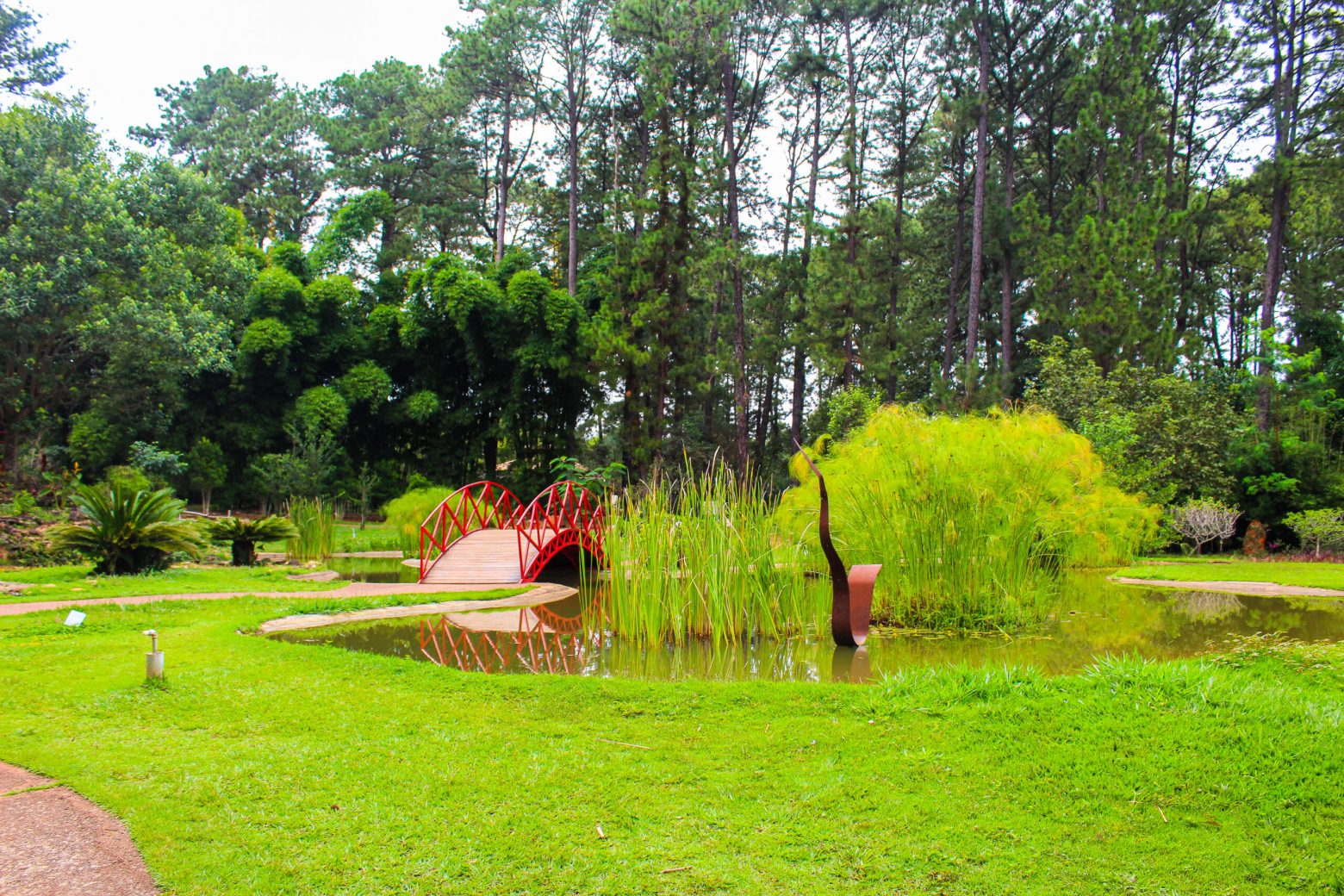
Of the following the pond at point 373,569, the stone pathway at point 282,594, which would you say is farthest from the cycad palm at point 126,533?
the pond at point 373,569

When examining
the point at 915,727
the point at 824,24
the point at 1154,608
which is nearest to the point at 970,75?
the point at 824,24

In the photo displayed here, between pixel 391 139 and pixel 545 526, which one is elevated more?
pixel 391 139

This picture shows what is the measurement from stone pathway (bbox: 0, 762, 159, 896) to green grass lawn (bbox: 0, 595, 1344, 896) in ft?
0.19

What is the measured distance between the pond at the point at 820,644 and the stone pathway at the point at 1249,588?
0.38 metres

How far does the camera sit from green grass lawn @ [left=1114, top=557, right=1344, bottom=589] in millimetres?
8547

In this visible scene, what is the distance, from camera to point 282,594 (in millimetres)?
7602

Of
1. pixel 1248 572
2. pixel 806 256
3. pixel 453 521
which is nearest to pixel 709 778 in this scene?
pixel 453 521

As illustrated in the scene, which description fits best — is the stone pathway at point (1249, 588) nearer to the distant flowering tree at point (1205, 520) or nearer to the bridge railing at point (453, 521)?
the distant flowering tree at point (1205, 520)

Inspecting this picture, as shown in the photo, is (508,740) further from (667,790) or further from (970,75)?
(970,75)

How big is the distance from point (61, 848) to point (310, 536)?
10.7m

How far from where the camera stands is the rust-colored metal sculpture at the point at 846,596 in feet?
18.0

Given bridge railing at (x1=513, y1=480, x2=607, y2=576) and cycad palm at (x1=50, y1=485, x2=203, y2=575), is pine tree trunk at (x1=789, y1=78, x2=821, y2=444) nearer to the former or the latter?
bridge railing at (x1=513, y1=480, x2=607, y2=576)

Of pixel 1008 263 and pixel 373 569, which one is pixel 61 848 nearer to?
pixel 373 569

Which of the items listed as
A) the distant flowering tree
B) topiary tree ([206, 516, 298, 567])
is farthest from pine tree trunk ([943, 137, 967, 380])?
topiary tree ([206, 516, 298, 567])
